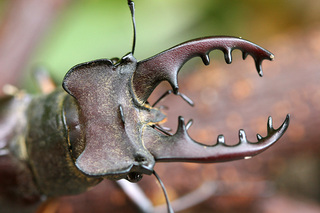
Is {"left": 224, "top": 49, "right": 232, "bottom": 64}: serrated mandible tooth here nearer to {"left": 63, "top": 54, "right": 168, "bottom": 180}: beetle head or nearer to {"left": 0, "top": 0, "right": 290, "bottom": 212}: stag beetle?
{"left": 0, "top": 0, "right": 290, "bottom": 212}: stag beetle

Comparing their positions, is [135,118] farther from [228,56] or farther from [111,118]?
[228,56]

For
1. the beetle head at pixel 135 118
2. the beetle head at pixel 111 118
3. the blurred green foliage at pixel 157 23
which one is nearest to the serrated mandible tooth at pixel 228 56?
the beetle head at pixel 135 118

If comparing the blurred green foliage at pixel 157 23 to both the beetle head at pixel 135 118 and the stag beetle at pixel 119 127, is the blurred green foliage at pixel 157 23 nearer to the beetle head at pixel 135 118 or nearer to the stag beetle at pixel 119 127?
the stag beetle at pixel 119 127

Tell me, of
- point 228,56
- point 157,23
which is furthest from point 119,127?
point 157,23

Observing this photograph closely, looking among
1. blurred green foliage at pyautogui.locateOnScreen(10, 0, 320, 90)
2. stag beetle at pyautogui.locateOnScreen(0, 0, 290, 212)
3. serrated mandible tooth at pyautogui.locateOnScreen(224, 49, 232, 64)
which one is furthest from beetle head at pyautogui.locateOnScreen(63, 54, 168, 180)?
blurred green foliage at pyautogui.locateOnScreen(10, 0, 320, 90)

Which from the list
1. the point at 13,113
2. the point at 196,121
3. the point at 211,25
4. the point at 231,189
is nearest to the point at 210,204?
the point at 231,189

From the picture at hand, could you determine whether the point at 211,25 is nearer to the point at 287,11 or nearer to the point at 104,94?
the point at 287,11
